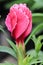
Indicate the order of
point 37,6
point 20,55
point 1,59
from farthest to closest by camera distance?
point 1,59, point 37,6, point 20,55

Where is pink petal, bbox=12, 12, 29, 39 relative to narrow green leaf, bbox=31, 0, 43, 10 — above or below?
below

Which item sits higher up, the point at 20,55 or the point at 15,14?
the point at 15,14

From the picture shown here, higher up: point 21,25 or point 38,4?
point 38,4

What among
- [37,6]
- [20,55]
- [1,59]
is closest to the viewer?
[20,55]

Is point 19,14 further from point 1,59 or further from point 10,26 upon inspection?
point 1,59

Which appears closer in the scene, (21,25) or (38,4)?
(21,25)

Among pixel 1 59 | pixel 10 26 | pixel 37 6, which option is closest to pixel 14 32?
pixel 10 26

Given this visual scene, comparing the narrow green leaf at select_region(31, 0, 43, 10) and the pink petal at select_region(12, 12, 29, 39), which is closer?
the pink petal at select_region(12, 12, 29, 39)

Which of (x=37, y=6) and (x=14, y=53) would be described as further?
(x=37, y=6)

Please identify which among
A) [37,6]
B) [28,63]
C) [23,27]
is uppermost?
[37,6]

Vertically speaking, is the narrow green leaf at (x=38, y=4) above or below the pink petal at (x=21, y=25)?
above

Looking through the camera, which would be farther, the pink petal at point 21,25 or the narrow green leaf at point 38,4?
the narrow green leaf at point 38,4
